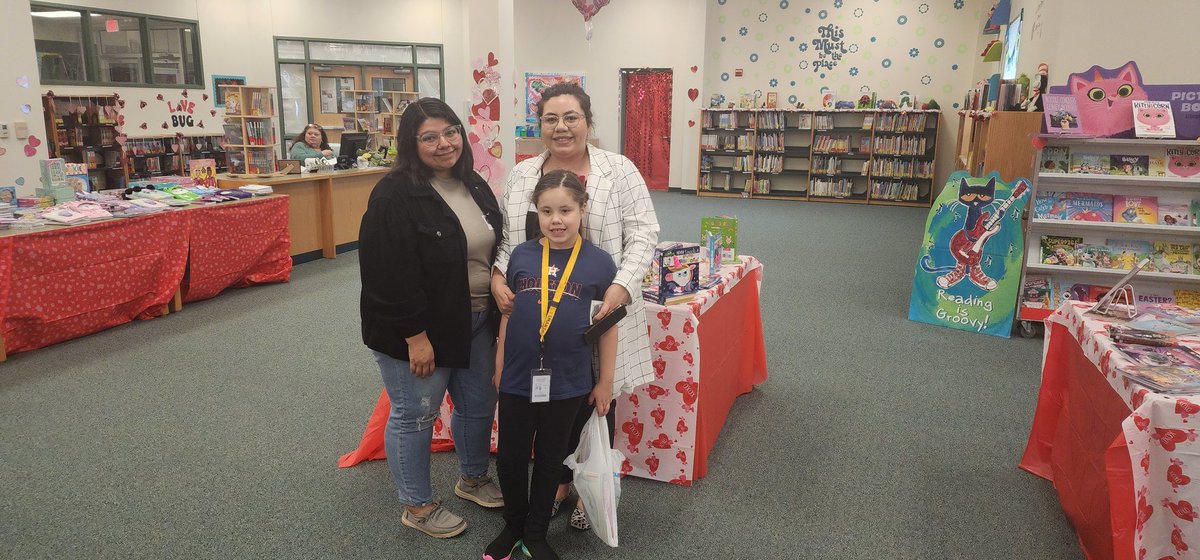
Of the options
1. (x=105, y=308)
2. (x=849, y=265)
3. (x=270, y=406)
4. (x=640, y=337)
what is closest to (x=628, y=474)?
(x=640, y=337)

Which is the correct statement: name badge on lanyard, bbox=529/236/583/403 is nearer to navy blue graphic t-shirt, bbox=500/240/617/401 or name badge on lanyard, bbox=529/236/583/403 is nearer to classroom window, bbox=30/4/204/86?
navy blue graphic t-shirt, bbox=500/240/617/401

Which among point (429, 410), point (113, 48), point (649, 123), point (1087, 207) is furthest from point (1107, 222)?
point (113, 48)

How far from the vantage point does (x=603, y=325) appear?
2111 mm

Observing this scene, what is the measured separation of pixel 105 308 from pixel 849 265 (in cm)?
608

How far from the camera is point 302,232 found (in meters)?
6.96

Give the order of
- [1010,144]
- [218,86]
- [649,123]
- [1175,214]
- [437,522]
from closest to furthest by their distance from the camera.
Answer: [437,522] → [1175,214] → [1010,144] → [218,86] → [649,123]

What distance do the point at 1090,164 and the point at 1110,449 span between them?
11.3ft

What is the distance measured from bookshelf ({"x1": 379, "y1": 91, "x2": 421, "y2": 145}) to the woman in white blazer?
10.5 meters

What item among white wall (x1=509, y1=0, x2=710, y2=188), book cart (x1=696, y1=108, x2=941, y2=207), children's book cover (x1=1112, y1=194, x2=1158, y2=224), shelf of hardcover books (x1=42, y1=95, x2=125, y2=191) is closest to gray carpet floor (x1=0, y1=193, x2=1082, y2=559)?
children's book cover (x1=1112, y1=194, x2=1158, y2=224)

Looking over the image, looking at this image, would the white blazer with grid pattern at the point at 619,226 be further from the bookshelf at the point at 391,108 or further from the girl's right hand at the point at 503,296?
the bookshelf at the point at 391,108

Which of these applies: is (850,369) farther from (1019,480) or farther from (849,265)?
(849,265)

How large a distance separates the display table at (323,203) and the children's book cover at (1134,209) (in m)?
5.64

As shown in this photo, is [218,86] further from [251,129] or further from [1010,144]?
[1010,144]

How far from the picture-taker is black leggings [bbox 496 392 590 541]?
215cm
